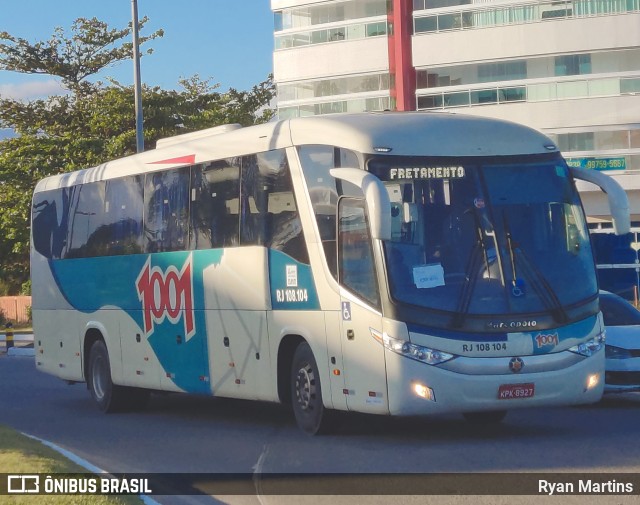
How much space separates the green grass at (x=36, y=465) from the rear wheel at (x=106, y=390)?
3970 millimetres

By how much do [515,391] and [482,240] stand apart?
1.59m

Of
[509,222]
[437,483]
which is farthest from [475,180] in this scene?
[437,483]

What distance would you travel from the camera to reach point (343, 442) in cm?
1267

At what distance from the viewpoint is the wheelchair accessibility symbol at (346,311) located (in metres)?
12.5

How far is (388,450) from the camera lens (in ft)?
39.2

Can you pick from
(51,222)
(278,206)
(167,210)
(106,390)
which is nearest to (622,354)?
(278,206)

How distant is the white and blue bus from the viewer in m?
12.0

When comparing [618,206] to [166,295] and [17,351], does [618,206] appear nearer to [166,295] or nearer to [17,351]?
[166,295]

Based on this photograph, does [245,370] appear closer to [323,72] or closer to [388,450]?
[388,450]

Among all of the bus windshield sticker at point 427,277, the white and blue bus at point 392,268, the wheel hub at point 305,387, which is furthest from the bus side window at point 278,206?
the bus windshield sticker at point 427,277

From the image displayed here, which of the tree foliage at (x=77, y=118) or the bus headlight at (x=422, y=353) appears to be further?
the tree foliage at (x=77, y=118)

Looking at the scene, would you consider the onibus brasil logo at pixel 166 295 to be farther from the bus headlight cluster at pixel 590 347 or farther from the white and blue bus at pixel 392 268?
the bus headlight cluster at pixel 590 347

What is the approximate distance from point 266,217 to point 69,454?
144 inches

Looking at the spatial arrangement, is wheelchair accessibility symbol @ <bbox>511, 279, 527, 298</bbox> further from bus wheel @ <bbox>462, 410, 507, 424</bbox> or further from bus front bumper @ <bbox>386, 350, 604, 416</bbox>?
bus wheel @ <bbox>462, 410, 507, 424</bbox>
